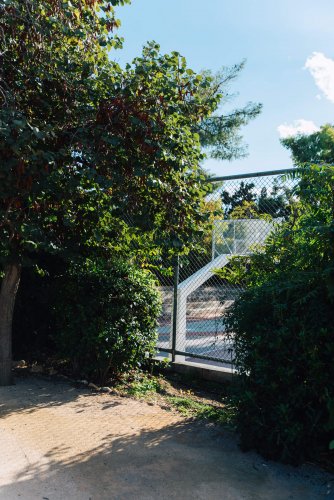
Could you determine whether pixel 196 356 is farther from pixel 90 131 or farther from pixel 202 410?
Answer: pixel 90 131

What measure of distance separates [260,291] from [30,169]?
7.95ft

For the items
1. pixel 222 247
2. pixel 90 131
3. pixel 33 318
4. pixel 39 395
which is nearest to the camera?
pixel 90 131

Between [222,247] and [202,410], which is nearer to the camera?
[202,410]

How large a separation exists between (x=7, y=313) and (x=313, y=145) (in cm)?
2200

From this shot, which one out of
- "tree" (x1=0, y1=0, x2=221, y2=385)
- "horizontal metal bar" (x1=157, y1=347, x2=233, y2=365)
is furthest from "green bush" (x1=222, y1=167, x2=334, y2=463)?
"horizontal metal bar" (x1=157, y1=347, x2=233, y2=365)

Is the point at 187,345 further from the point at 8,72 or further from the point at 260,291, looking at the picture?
the point at 8,72

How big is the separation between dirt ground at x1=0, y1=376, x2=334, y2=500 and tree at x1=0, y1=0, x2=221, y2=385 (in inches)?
64.9

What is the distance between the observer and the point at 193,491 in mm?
3467

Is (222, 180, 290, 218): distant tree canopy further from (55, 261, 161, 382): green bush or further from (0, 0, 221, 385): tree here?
(55, 261, 161, 382): green bush

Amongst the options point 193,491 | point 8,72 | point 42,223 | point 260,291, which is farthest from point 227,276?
point 8,72

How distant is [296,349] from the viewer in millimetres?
3803

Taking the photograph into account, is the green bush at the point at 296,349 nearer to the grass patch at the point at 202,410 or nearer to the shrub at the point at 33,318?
the grass patch at the point at 202,410

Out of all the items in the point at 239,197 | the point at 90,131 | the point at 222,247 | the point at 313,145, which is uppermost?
the point at 313,145

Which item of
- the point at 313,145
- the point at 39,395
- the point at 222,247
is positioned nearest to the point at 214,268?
the point at 222,247
